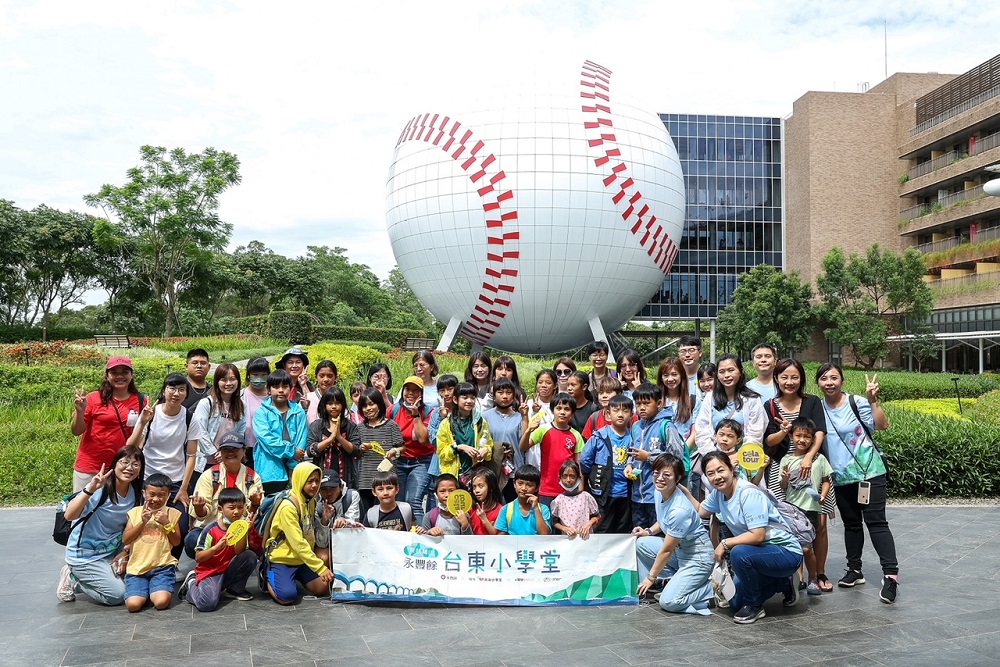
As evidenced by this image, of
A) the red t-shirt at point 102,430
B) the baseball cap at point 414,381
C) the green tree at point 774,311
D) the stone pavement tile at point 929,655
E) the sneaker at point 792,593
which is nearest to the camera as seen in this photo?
the stone pavement tile at point 929,655

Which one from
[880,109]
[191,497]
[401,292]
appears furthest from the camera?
[401,292]

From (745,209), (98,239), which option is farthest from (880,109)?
(98,239)

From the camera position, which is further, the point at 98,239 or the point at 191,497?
the point at 98,239

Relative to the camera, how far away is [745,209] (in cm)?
4262

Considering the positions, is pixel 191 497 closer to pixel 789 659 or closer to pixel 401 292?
pixel 789 659

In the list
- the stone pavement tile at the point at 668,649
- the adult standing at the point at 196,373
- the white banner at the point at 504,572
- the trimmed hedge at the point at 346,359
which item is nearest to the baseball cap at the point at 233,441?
the adult standing at the point at 196,373

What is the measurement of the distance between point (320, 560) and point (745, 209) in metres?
40.8

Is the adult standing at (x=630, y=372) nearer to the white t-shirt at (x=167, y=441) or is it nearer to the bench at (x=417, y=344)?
the white t-shirt at (x=167, y=441)

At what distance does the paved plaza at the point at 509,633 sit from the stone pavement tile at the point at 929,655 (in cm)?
1

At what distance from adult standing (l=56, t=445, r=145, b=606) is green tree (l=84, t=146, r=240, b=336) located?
27.7 metres

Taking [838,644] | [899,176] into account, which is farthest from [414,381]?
[899,176]

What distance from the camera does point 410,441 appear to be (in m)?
6.32

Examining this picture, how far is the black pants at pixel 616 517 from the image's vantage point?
5.97m

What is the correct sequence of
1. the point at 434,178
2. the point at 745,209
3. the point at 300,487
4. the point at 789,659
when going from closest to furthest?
the point at 789,659 < the point at 300,487 < the point at 434,178 < the point at 745,209
